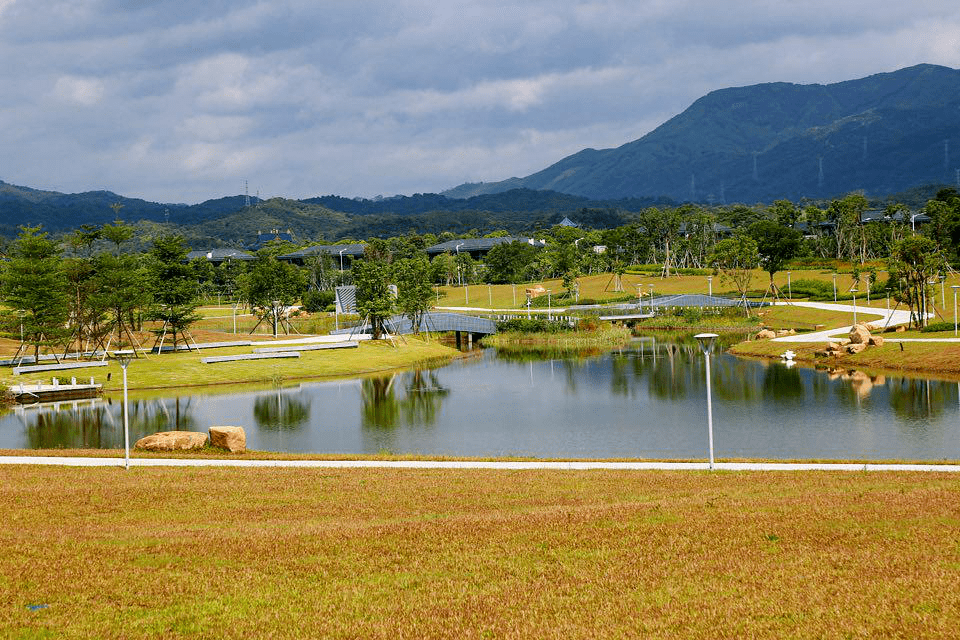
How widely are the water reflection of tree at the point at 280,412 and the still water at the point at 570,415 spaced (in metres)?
0.10

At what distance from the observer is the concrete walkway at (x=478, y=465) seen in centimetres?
2270

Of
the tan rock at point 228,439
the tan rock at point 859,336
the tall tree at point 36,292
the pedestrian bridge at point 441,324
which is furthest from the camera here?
the pedestrian bridge at point 441,324

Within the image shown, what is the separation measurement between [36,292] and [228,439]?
35.8 m

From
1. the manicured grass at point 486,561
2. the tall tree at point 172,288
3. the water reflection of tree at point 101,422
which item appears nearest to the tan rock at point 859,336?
the water reflection of tree at point 101,422

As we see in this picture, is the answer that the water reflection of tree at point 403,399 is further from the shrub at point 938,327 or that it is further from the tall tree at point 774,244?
the tall tree at point 774,244

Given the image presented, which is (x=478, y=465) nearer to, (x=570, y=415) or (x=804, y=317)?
(x=570, y=415)

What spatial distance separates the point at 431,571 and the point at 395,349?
189 feet

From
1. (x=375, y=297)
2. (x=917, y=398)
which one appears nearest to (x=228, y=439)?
(x=917, y=398)

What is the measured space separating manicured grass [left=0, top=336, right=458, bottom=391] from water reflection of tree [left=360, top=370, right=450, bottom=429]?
3.87 meters

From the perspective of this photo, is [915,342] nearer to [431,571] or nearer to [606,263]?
[431,571]

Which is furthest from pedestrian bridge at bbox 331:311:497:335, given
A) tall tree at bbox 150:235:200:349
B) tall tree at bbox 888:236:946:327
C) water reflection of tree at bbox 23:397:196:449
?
tall tree at bbox 888:236:946:327

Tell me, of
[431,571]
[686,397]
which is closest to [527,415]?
[686,397]

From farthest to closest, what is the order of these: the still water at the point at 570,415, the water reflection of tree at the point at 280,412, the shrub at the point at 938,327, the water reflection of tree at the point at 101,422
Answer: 1. the shrub at the point at 938,327
2. the water reflection of tree at the point at 280,412
3. the water reflection of tree at the point at 101,422
4. the still water at the point at 570,415

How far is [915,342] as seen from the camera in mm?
56125
